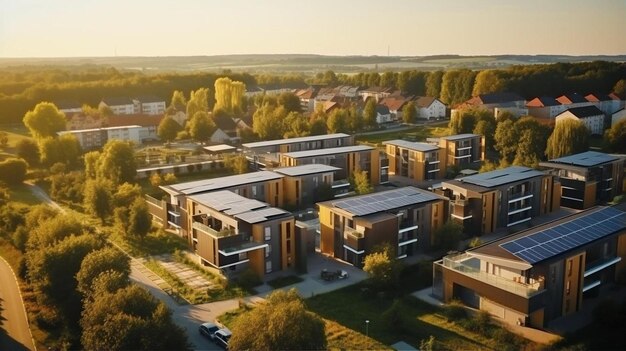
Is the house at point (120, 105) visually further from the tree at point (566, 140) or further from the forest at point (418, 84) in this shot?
the tree at point (566, 140)

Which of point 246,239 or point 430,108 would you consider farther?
point 430,108

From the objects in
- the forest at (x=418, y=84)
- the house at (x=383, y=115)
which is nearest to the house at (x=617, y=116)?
the forest at (x=418, y=84)

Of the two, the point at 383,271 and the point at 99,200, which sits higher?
the point at 99,200

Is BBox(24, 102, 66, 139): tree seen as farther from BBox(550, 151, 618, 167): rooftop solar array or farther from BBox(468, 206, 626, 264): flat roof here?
BBox(468, 206, 626, 264): flat roof

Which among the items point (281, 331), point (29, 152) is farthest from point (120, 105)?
point (281, 331)

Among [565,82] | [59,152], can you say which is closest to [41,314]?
[59,152]

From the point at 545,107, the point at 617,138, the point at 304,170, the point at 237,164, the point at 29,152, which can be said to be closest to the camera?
the point at 304,170

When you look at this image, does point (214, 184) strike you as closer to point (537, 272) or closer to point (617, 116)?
point (537, 272)
